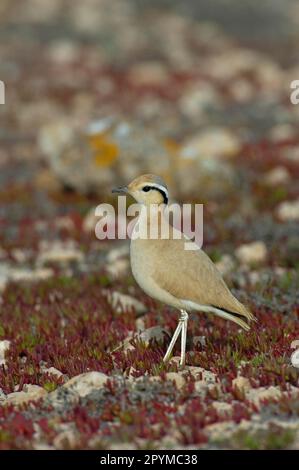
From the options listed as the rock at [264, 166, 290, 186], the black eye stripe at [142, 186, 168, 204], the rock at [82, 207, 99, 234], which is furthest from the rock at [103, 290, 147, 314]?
the rock at [264, 166, 290, 186]

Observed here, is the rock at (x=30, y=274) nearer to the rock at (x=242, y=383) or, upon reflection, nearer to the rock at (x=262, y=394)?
the rock at (x=242, y=383)

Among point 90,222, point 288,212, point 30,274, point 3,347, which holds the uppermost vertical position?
point 288,212

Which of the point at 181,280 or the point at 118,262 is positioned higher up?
the point at 118,262

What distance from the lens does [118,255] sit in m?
14.1

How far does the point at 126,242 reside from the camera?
1526 cm

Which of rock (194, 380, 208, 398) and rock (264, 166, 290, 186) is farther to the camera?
Answer: rock (264, 166, 290, 186)

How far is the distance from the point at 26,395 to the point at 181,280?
1.91m

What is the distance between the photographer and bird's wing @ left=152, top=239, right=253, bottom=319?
7785 millimetres

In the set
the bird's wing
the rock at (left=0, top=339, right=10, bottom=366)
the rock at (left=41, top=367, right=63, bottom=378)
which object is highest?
the bird's wing

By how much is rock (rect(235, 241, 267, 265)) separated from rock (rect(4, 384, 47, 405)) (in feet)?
19.4

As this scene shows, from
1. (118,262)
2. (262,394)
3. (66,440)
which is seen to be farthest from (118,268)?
(66,440)

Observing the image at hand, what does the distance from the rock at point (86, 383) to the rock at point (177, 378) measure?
23.6 inches

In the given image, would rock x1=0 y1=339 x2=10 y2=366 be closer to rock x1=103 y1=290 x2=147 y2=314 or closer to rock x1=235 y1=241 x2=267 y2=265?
rock x1=103 y1=290 x2=147 y2=314

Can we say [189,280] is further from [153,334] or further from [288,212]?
[288,212]
